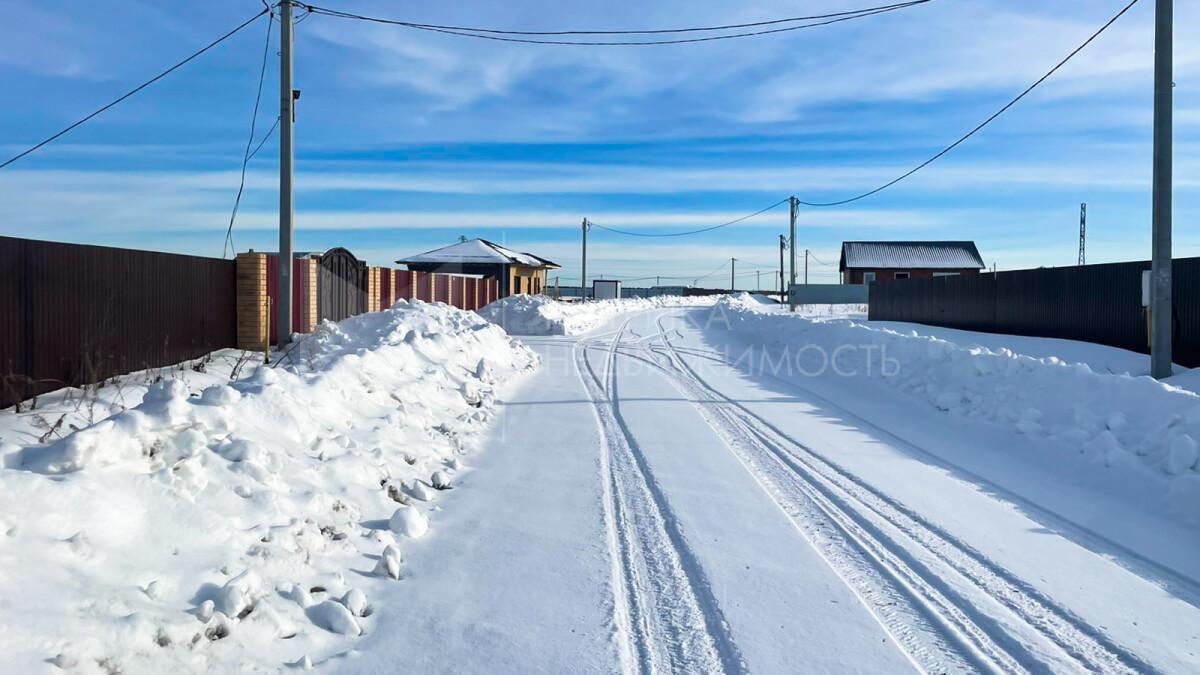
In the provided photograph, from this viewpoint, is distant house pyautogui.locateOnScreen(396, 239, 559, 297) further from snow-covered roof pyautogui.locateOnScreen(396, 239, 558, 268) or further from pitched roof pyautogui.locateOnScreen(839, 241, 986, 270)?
pitched roof pyautogui.locateOnScreen(839, 241, 986, 270)

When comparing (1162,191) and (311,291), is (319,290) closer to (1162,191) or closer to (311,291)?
(311,291)

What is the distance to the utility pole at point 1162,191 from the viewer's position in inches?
457

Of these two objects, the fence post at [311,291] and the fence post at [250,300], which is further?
the fence post at [311,291]

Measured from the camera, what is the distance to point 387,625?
4625mm

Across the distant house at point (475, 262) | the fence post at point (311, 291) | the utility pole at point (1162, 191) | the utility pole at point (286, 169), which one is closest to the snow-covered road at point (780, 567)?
the utility pole at point (1162, 191)

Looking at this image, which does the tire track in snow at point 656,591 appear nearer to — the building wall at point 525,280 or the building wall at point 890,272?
the building wall at point 525,280

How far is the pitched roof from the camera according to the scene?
67.1 m

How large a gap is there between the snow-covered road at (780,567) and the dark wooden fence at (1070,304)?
889 centimetres

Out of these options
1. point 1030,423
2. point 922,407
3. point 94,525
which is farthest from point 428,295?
point 94,525

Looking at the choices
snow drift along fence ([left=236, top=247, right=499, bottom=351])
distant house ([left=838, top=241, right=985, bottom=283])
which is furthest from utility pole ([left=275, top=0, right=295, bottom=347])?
distant house ([left=838, top=241, right=985, bottom=283])

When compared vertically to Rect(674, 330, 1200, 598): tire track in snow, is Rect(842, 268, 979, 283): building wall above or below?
above

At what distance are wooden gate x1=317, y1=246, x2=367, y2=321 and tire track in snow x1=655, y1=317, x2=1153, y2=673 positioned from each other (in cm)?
1485

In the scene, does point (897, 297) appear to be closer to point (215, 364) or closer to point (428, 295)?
point (428, 295)

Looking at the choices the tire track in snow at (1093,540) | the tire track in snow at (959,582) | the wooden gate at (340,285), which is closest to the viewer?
the tire track in snow at (959,582)
